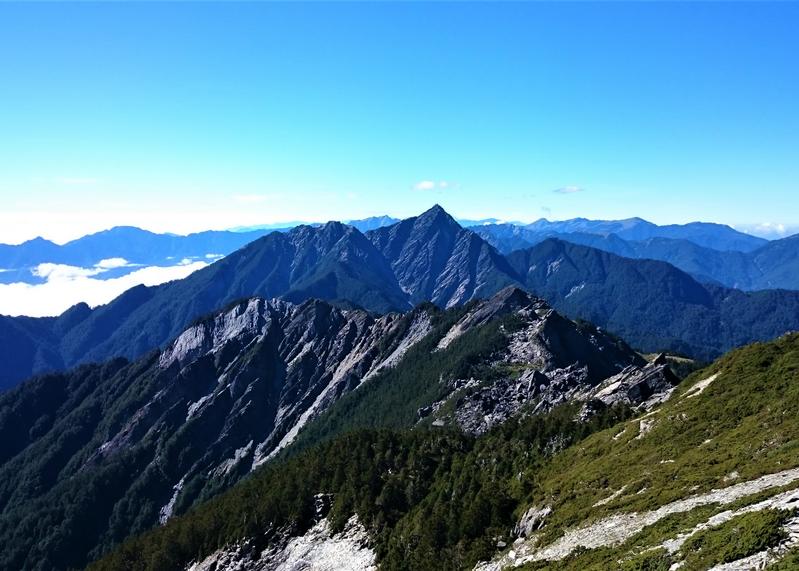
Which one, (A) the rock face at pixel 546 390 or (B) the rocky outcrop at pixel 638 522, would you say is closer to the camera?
(B) the rocky outcrop at pixel 638 522

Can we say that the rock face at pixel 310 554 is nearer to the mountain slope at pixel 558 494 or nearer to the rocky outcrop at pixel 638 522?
the mountain slope at pixel 558 494

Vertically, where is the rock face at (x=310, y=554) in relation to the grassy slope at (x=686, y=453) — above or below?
below

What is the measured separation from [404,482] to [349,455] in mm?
24010

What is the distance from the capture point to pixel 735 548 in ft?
107

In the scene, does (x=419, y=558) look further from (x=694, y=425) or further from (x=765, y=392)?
(x=765, y=392)

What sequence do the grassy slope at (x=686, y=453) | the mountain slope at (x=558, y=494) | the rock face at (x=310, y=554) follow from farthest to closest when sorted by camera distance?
the rock face at (x=310, y=554), the grassy slope at (x=686, y=453), the mountain slope at (x=558, y=494)

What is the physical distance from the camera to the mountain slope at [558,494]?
1650 inches

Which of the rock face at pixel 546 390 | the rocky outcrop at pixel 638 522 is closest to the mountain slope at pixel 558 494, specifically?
the rocky outcrop at pixel 638 522

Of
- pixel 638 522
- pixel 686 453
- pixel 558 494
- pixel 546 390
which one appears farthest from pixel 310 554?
pixel 546 390

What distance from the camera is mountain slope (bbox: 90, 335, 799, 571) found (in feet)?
A: 137

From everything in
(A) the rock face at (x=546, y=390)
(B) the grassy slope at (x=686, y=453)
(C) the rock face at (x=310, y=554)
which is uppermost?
(B) the grassy slope at (x=686, y=453)

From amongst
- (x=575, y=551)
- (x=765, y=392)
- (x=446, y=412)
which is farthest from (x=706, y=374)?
(x=446, y=412)

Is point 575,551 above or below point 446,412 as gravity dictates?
above

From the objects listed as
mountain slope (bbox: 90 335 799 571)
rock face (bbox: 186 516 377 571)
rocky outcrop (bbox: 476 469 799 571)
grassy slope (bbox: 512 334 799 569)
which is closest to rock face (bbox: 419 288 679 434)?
mountain slope (bbox: 90 335 799 571)
